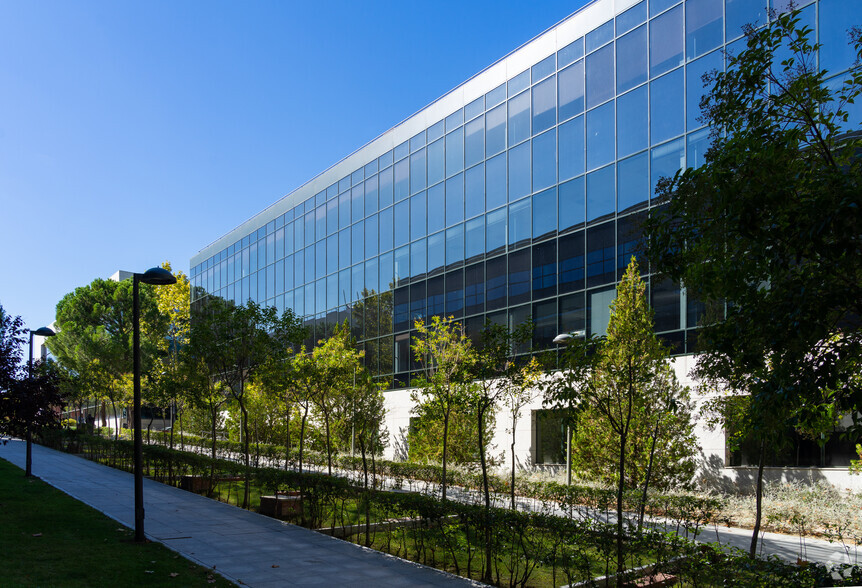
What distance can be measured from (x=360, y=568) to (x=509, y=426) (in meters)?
16.4

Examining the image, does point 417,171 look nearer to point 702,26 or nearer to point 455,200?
point 455,200

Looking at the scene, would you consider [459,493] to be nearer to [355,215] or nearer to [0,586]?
[0,586]

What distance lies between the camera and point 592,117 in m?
25.7

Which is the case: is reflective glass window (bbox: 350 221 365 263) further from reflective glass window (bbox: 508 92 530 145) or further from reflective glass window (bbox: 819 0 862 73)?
reflective glass window (bbox: 819 0 862 73)

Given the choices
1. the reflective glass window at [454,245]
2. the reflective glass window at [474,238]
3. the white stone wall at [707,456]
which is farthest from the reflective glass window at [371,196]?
the white stone wall at [707,456]

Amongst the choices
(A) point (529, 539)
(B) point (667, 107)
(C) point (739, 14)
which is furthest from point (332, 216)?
(A) point (529, 539)

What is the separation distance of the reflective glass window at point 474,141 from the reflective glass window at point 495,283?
5.11m

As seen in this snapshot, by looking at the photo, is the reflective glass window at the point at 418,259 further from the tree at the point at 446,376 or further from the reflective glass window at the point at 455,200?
the tree at the point at 446,376

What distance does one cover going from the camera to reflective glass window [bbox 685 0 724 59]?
21797 mm

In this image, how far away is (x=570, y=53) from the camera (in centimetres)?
2697

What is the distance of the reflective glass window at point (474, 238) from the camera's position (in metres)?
30.3

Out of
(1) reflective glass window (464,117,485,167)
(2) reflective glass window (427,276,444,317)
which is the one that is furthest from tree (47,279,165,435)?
A: (1) reflective glass window (464,117,485,167)

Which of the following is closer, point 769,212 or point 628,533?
point 769,212

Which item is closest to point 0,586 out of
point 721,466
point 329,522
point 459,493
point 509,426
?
point 329,522
